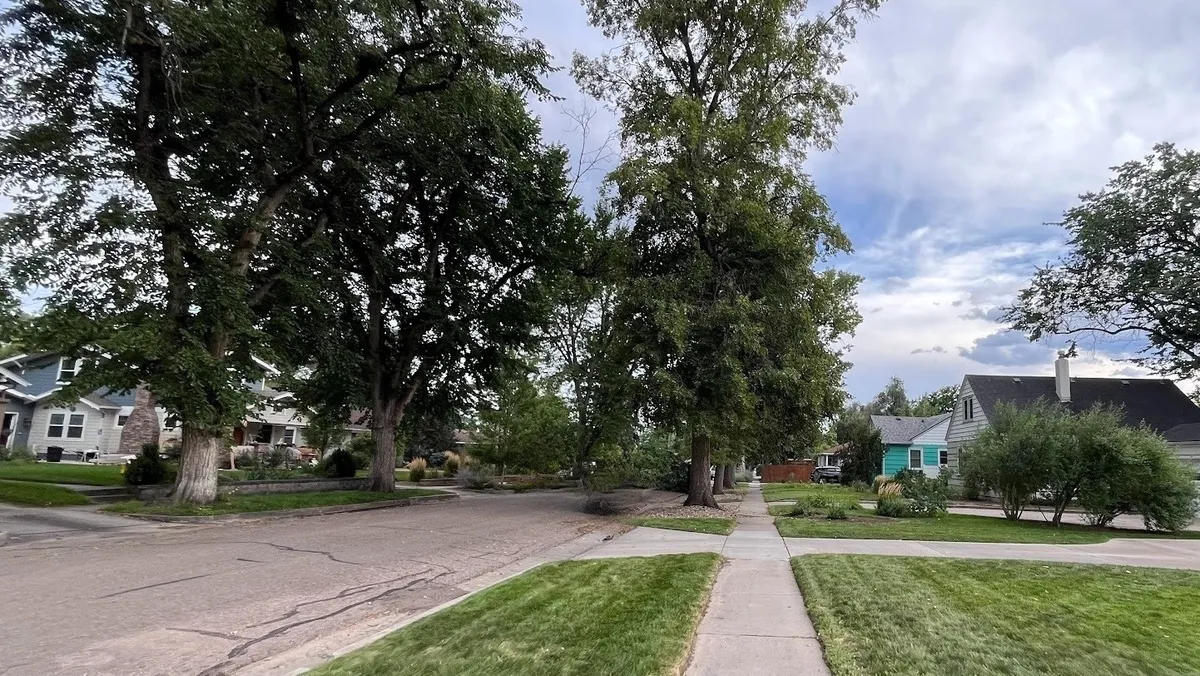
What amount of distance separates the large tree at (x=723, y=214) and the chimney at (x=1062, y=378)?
1591 cm

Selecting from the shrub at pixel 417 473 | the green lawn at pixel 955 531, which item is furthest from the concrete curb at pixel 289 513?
the shrub at pixel 417 473

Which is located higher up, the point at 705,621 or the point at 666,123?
the point at 666,123

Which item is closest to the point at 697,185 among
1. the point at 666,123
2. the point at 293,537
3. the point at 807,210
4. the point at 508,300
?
the point at 666,123

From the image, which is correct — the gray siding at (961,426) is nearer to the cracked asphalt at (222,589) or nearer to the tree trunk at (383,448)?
the tree trunk at (383,448)

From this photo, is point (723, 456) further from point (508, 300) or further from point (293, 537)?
point (293, 537)

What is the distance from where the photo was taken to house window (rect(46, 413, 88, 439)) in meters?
33.2

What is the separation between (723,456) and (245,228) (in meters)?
13.2

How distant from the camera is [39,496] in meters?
15.2

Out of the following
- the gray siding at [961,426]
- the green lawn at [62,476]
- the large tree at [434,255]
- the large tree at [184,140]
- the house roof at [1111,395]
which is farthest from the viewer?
the gray siding at [961,426]

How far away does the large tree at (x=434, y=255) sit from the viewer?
18.1 metres

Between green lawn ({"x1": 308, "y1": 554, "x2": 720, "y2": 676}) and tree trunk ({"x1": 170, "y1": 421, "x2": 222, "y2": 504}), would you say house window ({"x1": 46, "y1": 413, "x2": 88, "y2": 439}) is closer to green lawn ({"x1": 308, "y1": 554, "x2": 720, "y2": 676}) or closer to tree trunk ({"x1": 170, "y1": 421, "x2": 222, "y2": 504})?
tree trunk ({"x1": 170, "y1": 421, "x2": 222, "y2": 504})

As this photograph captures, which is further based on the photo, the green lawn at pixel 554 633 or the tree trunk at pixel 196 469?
the tree trunk at pixel 196 469

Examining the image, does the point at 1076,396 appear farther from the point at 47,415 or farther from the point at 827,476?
the point at 47,415

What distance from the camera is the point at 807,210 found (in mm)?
19484
